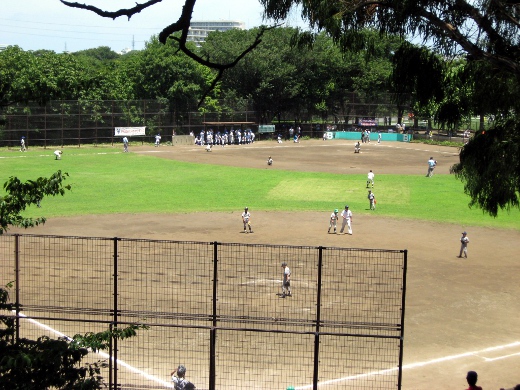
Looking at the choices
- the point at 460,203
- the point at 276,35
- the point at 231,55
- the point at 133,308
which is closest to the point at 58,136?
the point at 231,55

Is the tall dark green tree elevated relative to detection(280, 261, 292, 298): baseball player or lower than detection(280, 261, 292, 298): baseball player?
elevated

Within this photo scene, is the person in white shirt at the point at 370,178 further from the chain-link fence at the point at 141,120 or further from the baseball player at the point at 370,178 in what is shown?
the chain-link fence at the point at 141,120

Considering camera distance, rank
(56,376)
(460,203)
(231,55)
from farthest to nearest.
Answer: (231,55) < (460,203) < (56,376)

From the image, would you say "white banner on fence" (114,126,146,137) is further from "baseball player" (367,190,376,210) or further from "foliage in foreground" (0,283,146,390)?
"foliage in foreground" (0,283,146,390)

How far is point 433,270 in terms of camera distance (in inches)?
1019

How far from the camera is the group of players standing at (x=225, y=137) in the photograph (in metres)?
73.1

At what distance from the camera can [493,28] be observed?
33.8ft

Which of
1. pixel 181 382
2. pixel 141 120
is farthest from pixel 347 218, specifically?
pixel 141 120

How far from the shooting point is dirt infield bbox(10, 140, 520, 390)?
1777 centimetres

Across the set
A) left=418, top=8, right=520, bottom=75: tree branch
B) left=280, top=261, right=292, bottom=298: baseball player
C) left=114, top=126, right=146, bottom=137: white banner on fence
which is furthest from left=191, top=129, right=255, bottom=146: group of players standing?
left=418, top=8, right=520, bottom=75: tree branch

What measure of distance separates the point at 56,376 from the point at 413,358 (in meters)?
11.9

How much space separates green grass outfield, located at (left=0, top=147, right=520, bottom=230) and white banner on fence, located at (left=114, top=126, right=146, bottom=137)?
36.0 feet

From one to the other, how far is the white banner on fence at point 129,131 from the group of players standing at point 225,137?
604 cm

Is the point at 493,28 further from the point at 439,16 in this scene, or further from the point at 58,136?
the point at 58,136
